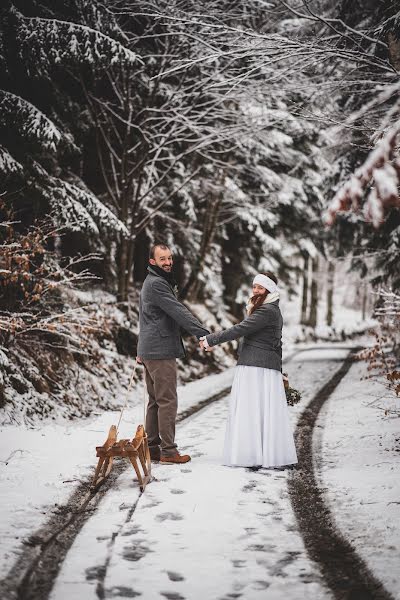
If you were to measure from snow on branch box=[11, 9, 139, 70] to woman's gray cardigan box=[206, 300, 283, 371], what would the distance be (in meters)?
5.90

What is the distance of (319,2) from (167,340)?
20.4 ft

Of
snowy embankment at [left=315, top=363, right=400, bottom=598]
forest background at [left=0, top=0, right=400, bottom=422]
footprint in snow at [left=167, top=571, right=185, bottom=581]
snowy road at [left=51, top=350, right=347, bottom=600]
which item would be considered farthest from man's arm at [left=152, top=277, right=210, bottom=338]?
footprint in snow at [left=167, top=571, right=185, bottom=581]

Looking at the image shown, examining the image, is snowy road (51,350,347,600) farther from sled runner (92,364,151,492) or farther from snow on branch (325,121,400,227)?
snow on branch (325,121,400,227)

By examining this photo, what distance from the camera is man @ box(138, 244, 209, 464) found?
5477mm

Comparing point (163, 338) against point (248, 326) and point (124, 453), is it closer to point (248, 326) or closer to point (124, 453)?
point (248, 326)

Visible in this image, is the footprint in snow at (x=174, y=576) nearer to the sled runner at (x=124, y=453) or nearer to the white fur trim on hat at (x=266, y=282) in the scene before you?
the sled runner at (x=124, y=453)

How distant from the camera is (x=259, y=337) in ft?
18.3

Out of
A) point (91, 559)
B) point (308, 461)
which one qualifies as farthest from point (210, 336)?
point (91, 559)

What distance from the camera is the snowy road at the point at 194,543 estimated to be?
9.77 feet

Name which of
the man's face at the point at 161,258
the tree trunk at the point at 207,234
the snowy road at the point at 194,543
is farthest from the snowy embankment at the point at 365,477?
the tree trunk at the point at 207,234

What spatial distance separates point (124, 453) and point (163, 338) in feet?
4.82

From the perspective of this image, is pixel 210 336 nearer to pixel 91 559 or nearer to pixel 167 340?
pixel 167 340

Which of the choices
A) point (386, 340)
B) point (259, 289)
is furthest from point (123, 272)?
point (259, 289)

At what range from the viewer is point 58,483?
4777 mm
